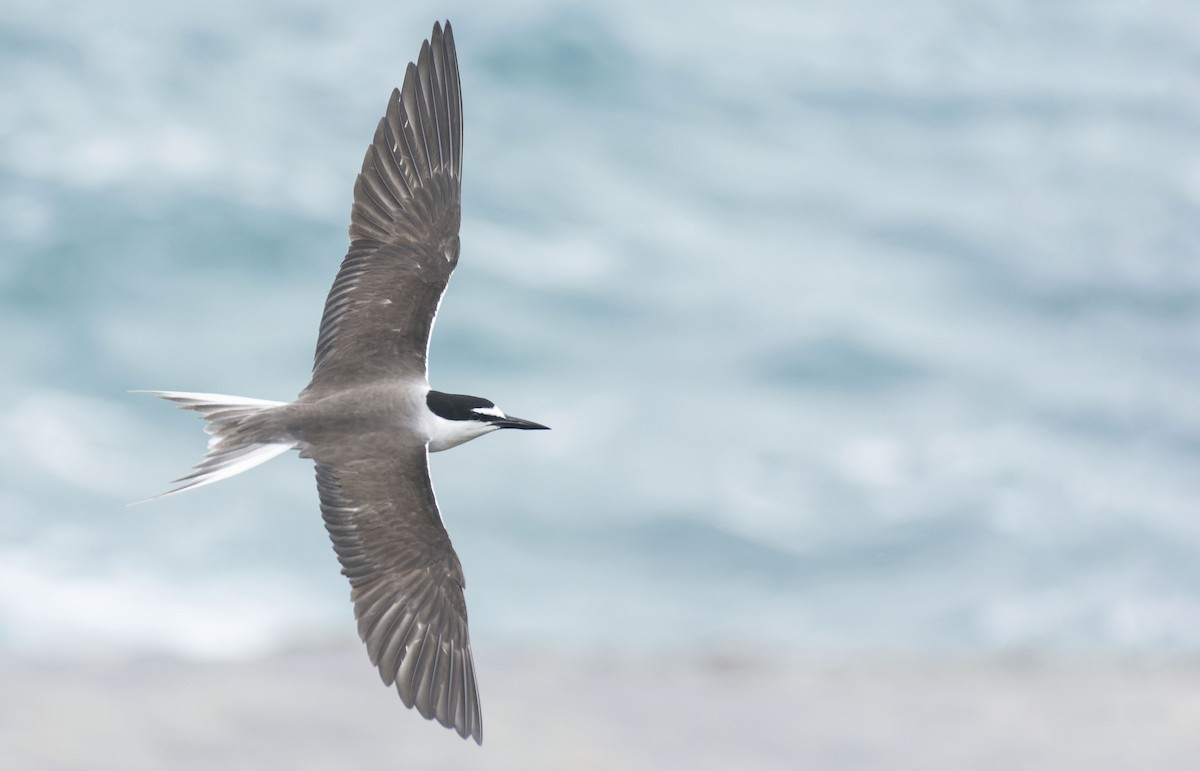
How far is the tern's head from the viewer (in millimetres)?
6215

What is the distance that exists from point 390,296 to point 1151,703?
3.63 meters

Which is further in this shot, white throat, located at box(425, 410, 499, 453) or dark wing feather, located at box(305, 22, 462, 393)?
dark wing feather, located at box(305, 22, 462, 393)

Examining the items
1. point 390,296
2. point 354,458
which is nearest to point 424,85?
point 390,296

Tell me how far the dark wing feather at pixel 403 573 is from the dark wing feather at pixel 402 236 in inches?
16.7

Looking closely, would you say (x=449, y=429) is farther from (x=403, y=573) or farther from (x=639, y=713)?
(x=639, y=713)

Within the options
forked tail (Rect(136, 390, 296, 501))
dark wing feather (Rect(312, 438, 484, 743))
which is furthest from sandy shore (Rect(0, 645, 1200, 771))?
forked tail (Rect(136, 390, 296, 501))

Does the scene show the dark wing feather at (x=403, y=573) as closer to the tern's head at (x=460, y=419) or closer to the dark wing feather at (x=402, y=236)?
the tern's head at (x=460, y=419)

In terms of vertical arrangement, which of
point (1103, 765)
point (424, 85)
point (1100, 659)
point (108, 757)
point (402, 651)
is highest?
point (424, 85)

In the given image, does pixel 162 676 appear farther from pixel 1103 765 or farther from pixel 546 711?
pixel 1103 765

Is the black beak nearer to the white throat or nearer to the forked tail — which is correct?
the white throat

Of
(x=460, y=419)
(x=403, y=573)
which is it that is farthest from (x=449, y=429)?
(x=403, y=573)

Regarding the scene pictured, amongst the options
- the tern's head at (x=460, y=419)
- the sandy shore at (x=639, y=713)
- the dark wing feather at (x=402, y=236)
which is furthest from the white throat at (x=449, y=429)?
the sandy shore at (x=639, y=713)

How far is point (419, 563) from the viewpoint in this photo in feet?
20.8

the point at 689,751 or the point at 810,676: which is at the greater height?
the point at 810,676
